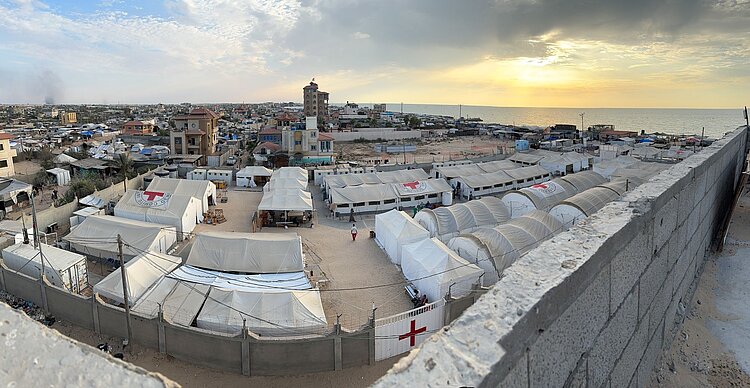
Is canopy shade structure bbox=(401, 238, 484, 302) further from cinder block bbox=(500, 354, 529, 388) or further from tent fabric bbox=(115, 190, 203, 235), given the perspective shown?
tent fabric bbox=(115, 190, 203, 235)

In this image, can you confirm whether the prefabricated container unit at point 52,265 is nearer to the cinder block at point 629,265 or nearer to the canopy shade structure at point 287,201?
the canopy shade structure at point 287,201

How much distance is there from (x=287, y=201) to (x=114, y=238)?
652 centimetres

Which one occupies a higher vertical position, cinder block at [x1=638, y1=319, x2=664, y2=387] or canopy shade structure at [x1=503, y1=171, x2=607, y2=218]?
cinder block at [x1=638, y1=319, x2=664, y2=387]

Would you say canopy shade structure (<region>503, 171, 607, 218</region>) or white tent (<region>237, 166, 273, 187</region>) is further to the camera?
white tent (<region>237, 166, 273, 187</region>)

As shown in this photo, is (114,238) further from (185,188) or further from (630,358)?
→ (630,358)

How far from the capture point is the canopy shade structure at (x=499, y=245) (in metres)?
11.7

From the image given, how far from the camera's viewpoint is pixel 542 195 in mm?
18969

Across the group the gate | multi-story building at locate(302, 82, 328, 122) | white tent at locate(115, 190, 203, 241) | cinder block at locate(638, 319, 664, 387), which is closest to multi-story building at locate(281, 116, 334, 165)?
white tent at locate(115, 190, 203, 241)

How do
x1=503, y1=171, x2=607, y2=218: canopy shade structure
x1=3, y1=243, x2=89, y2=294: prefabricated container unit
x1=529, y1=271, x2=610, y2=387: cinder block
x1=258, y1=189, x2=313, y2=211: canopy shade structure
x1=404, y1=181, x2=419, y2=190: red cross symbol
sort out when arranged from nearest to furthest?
x1=529, y1=271, x2=610, y2=387: cinder block, x1=3, y1=243, x2=89, y2=294: prefabricated container unit, x1=258, y1=189, x2=313, y2=211: canopy shade structure, x1=503, y1=171, x2=607, y2=218: canopy shade structure, x1=404, y1=181, x2=419, y2=190: red cross symbol

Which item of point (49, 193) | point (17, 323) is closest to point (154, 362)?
point (17, 323)

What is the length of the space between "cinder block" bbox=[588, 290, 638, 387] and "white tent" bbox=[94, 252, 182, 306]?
9.84m

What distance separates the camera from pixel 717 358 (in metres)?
5.26

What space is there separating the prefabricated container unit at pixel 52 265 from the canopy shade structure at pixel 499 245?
33.3ft

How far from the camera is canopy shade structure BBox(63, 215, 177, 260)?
1355 cm
